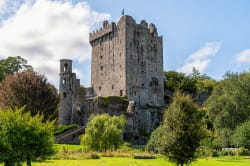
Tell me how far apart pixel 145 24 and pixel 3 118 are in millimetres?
62861

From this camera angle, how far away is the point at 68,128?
2367 inches

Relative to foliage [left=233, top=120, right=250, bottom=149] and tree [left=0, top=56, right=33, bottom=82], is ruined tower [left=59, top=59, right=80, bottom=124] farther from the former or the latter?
foliage [left=233, top=120, right=250, bottom=149]

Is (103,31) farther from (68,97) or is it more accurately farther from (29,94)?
(29,94)

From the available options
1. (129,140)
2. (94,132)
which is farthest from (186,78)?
(94,132)

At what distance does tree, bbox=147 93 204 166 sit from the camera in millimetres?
23188

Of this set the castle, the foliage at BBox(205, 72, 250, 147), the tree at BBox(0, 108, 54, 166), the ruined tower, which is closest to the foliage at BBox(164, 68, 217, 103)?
the castle

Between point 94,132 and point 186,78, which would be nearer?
point 94,132

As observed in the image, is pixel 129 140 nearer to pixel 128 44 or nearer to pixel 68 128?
pixel 68 128

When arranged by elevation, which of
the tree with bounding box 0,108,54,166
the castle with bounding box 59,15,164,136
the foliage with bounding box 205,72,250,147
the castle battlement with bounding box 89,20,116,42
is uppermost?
the castle battlement with bounding box 89,20,116,42

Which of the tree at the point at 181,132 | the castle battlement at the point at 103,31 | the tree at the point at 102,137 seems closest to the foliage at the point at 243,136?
the tree at the point at 102,137

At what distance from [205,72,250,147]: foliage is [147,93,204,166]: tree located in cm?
3231

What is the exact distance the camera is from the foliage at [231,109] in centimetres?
5559

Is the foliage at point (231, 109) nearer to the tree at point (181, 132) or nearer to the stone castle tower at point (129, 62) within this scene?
the stone castle tower at point (129, 62)

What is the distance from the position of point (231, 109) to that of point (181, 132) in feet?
115
